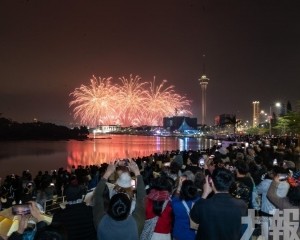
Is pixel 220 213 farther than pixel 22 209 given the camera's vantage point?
Yes

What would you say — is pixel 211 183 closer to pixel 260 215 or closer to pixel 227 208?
pixel 227 208

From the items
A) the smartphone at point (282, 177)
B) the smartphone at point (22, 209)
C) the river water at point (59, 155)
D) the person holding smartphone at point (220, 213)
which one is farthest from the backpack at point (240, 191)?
the river water at point (59, 155)

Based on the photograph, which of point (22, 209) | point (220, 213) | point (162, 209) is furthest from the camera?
point (162, 209)

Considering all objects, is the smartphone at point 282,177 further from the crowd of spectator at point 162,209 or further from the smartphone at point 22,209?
the smartphone at point 22,209

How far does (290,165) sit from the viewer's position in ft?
31.7

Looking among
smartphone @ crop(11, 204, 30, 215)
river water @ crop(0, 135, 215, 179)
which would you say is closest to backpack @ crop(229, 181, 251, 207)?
smartphone @ crop(11, 204, 30, 215)

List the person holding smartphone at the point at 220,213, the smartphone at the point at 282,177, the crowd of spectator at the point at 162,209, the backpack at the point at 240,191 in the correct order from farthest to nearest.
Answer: the smartphone at the point at 282,177, the backpack at the point at 240,191, the person holding smartphone at the point at 220,213, the crowd of spectator at the point at 162,209

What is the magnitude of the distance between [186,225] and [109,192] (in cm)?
111

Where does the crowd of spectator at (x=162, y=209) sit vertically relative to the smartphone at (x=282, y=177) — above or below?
below

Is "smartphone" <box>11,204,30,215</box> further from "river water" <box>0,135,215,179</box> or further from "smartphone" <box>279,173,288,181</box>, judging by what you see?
"river water" <box>0,135,215,179</box>

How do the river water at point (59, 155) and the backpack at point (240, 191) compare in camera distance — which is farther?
the river water at point (59, 155)

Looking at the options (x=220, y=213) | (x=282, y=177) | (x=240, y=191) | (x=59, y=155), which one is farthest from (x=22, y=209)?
(x=59, y=155)

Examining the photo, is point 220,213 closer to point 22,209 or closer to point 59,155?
point 22,209

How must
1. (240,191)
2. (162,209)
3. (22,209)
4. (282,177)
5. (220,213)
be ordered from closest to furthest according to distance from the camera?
(22,209) < (220,213) < (162,209) < (240,191) < (282,177)
